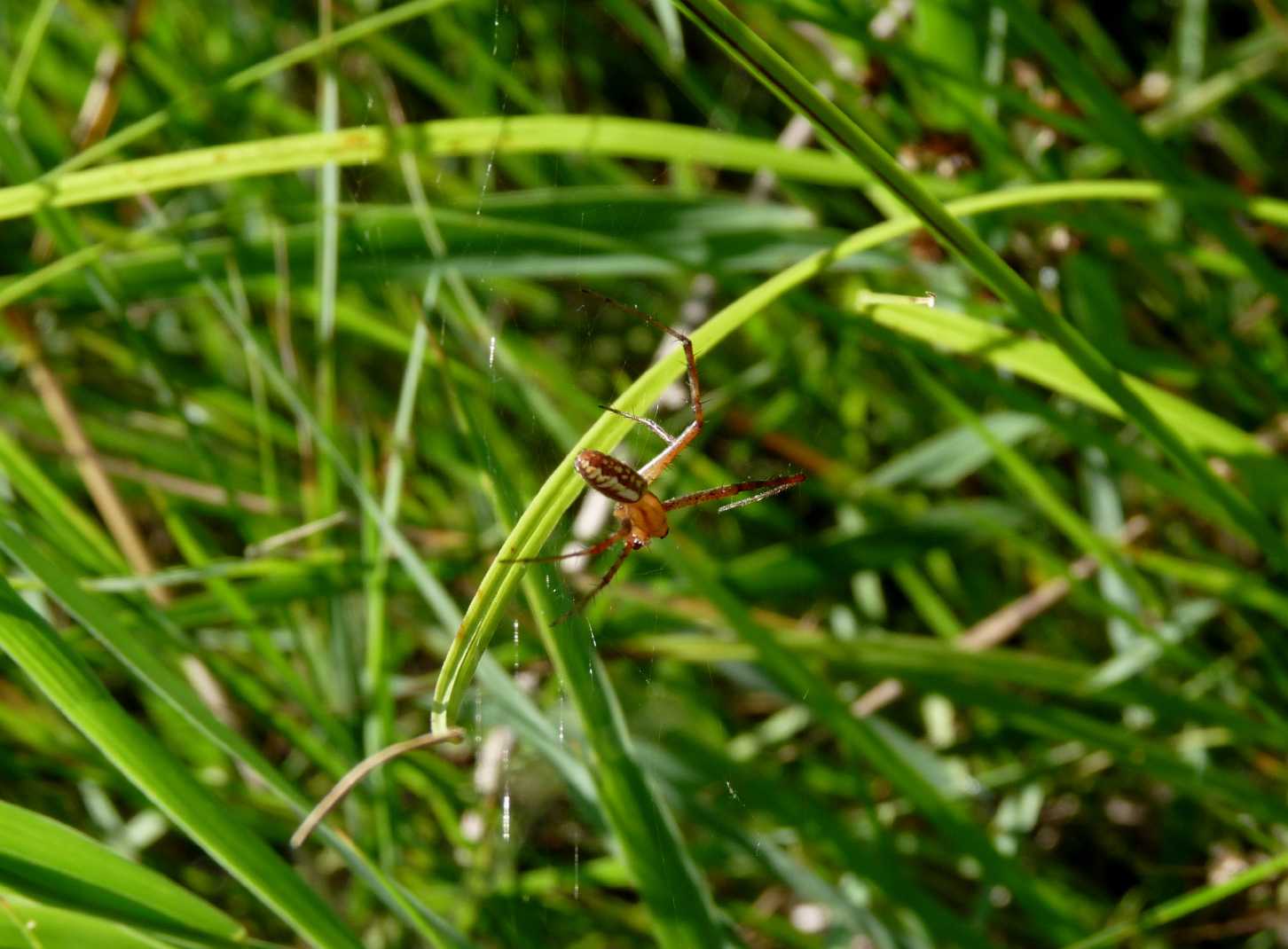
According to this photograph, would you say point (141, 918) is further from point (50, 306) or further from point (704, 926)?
point (50, 306)

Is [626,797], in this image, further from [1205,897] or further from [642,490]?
[1205,897]

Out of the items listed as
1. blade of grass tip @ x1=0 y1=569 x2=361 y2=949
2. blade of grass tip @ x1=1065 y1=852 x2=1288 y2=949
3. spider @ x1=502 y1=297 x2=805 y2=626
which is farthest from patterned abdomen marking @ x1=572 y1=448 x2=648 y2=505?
blade of grass tip @ x1=1065 y1=852 x2=1288 y2=949

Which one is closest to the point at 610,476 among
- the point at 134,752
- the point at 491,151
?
the point at 491,151

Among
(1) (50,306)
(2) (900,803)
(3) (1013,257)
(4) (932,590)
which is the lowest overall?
(2) (900,803)

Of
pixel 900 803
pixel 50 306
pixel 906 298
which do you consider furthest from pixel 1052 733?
pixel 50 306

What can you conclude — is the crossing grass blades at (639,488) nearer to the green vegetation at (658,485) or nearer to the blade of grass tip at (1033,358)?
the green vegetation at (658,485)

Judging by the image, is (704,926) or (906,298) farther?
(704,926)

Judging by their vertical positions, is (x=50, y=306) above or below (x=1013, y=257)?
above
